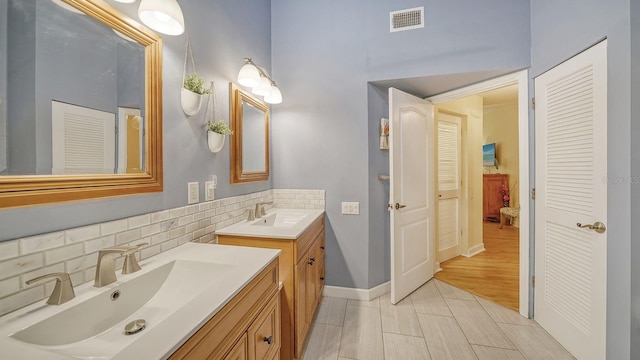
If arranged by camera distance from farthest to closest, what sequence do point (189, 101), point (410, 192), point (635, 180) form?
point (410, 192), point (189, 101), point (635, 180)

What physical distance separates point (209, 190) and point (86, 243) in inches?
28.2

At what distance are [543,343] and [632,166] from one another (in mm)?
1368

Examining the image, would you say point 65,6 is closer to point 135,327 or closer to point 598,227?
point 135,327

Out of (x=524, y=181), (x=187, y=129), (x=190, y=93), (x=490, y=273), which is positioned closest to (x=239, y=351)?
(x=187, y=129)

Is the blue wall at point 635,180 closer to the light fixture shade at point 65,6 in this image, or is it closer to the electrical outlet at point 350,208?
the electrical outlet at point 350,208

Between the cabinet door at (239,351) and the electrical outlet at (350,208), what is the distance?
1.60 meters

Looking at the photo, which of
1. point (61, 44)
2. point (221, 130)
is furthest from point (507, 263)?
point (61, 44)

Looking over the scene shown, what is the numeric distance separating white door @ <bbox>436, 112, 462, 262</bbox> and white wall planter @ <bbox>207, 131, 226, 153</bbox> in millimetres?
2755

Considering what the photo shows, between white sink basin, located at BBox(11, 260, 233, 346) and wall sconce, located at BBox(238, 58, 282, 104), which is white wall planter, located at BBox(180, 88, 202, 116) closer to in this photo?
wall sconce, located at BBox(238, 58, 282, 104)

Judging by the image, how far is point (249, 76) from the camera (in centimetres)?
176

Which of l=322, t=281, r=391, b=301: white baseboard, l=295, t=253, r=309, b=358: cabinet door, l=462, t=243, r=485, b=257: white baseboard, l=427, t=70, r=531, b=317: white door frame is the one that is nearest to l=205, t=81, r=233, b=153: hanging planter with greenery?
l=295, t=253, r=309, b=358: cabinet door

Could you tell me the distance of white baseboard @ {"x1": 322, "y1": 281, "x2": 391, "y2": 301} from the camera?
2.39 m

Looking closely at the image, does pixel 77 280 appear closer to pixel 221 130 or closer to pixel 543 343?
pixel 221 130

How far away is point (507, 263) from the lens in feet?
10.5
